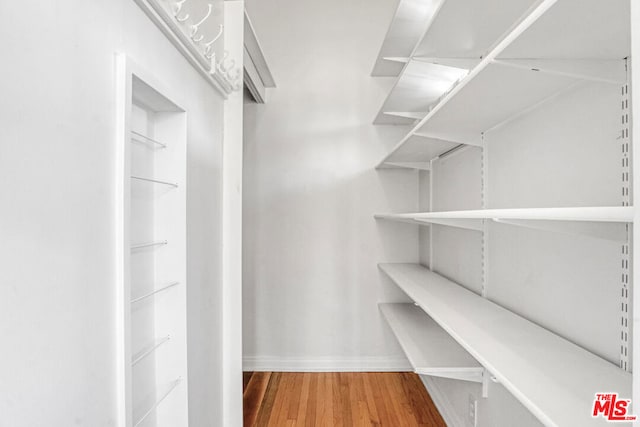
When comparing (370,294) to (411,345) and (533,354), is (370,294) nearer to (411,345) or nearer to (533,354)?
(411,345)

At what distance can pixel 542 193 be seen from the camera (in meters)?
1.27

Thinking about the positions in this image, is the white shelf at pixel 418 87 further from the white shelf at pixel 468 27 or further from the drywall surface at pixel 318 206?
the drywall surface at pixel 318 206

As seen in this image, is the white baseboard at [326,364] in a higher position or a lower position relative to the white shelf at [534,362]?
lower

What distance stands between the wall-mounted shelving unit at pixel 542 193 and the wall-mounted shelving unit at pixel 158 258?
2.85ft

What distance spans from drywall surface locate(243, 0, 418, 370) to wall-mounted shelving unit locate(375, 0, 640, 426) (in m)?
0.95

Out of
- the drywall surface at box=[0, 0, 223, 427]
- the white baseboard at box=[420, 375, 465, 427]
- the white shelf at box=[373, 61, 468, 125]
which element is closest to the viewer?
the drywall surface at box=[0, 0, 223, 427]

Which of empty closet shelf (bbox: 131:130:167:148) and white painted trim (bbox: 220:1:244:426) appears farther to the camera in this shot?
white painted trim (bbox: 220:1:244:426)

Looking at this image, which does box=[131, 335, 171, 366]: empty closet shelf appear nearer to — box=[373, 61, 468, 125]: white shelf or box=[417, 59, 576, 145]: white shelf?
box=[417, 59, 576, 145]: white shelf

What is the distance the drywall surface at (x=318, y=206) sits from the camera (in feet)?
9.39

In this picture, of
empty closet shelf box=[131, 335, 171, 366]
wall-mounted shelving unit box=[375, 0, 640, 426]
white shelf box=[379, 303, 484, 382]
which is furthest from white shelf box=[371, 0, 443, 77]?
empty closet shelf box=[131, 335, 171, 366]

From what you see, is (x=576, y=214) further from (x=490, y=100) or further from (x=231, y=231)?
(x=231, y=231)

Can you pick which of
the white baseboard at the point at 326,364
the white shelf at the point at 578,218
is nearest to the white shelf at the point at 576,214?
the white shelf at the point at 578,218

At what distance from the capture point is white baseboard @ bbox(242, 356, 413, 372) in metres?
2.83

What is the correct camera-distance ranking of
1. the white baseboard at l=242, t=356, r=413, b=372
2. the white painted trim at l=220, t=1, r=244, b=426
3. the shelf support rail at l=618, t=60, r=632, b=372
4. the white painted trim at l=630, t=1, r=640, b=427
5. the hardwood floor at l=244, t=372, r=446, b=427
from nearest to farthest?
the white painted trim at l=630, t=1, r=640, b=427, the shelf support rail at l=618, t=60, r=632, b=372, the white painted trim at l=220, t=1, r=244, b=426, the hardwood floor at l=244, t=372, r=446, b=427, the white baseboard at l=242, t=356, r=413, b=372
